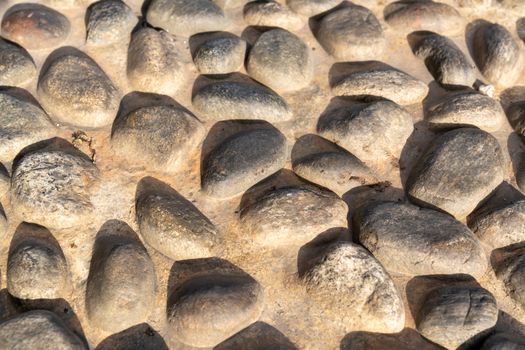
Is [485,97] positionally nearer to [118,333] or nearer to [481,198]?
[481,198]

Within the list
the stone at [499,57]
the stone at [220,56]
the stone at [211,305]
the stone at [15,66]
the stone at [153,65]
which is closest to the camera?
the stone at [211,305]

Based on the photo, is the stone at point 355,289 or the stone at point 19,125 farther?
the stone at point 19,125

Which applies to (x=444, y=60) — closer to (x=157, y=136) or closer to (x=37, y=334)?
(x=157, y=136)

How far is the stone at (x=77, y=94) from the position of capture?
12.7 feet

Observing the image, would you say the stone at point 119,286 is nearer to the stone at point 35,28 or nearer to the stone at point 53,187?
the stone at point 53,187

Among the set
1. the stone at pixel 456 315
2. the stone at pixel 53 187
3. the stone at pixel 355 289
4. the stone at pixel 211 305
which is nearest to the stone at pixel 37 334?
the stone at pixel 211 305

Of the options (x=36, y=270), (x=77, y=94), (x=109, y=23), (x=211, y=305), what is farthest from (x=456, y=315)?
(x=109, y=23)

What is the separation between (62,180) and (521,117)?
10.6ft

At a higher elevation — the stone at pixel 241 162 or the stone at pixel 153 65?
the stone at pixel 153 65

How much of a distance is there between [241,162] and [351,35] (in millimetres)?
1617

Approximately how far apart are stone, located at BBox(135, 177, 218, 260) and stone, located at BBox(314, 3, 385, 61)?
1892 mm

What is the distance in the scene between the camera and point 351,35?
4508mm

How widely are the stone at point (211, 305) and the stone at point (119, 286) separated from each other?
16cm

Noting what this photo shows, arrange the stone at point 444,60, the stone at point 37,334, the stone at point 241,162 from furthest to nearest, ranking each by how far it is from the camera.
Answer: the stone at point 444,60, the stone at point 241,162, the stone at point 37,334
